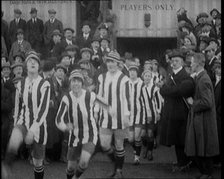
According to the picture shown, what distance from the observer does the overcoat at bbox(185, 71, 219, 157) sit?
4070 millimetres

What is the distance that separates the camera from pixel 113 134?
12.7ft

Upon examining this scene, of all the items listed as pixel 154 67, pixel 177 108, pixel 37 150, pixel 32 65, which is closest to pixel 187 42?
pixel 154 67

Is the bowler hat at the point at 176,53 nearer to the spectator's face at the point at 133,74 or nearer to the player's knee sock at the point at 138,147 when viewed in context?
the spectator's face at the point at 133,74

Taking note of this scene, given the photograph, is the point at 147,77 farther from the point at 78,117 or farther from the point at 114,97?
the point at 78,117

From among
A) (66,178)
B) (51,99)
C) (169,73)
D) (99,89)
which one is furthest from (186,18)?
(66,178)

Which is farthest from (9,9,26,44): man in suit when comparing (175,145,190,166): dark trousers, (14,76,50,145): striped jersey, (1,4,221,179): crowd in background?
(175,145,190,166): dark trousers

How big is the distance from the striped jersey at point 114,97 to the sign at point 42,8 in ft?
2.56

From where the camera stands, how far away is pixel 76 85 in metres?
3.70

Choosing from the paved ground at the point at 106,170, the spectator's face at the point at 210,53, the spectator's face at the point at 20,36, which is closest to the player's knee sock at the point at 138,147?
the paved ground at the point at 106,170

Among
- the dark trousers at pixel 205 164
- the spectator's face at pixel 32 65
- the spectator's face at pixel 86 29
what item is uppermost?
the spectator's face at pixel 86 29

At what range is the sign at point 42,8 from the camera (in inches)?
164

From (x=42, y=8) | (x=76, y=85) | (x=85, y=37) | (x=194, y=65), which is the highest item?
(x=42, y=8)

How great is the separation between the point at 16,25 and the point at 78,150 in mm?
1279

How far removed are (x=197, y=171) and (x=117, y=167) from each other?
Result: 0.76m
